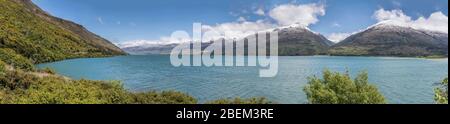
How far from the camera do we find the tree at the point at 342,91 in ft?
45.1

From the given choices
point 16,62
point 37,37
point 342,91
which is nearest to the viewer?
point 342,91

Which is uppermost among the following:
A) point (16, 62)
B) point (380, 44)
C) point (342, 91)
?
point (380, 44)

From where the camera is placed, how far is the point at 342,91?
15219 millimetres

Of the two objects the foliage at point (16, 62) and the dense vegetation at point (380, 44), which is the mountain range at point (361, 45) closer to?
the dense vegetation at point (380, 44)

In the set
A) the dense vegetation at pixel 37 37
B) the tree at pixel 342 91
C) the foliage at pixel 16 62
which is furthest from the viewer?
the dense vegetation at pixel 37 37

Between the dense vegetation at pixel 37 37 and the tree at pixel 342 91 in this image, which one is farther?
the dense vegetation at pixel 37 37

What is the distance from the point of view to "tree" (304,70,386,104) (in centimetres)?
1374

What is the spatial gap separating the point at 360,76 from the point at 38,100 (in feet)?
37.2

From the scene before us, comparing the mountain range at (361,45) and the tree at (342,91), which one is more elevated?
the mountain range at (361,45)

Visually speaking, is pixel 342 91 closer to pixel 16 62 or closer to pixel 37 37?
pixel 16 62

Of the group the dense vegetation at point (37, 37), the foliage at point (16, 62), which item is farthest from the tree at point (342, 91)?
the dense vegetation at point (37, 37)

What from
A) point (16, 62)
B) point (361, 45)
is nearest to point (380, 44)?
point (361, 45)
